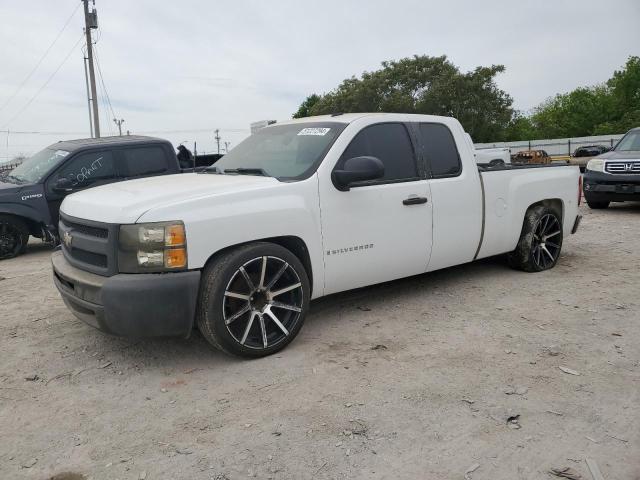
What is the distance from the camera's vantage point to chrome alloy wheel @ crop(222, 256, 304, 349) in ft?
12.1

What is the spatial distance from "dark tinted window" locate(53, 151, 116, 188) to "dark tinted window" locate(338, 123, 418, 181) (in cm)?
534

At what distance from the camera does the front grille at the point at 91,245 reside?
11.3ft

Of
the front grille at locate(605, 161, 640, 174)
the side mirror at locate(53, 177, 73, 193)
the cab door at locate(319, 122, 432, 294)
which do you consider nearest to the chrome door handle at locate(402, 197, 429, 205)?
the cab door at locate(319, 122, 432, 294)

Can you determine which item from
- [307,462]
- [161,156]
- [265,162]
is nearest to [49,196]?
[161,156]

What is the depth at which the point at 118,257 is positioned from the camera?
344 cm

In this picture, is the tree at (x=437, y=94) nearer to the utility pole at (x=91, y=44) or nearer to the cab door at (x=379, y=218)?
the utility pole at (x=91, y=44)

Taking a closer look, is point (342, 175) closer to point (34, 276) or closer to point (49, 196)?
point (34, 276)

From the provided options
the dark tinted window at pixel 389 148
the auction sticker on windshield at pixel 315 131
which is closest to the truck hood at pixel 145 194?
the auction sticker on windshield at pixel 315 131

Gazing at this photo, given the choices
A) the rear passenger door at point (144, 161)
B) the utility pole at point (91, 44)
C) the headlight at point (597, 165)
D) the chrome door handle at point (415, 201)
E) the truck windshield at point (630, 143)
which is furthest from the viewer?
the utility pole at point (91, 44)

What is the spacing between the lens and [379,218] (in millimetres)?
Answer: 4438

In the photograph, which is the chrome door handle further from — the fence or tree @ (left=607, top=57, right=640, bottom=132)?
tree @ (left=607, top=57, right=640, bottom=132)

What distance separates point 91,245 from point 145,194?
0.49m

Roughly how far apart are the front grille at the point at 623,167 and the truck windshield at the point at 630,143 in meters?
0.72

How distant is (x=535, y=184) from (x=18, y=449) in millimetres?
5226
